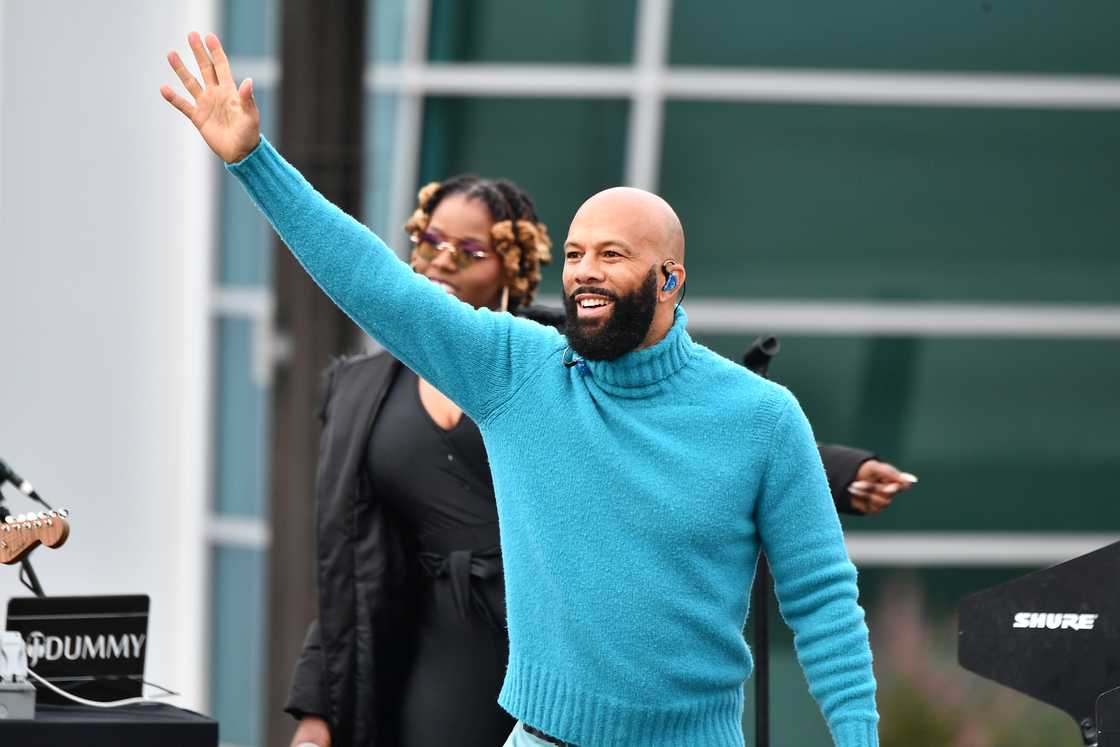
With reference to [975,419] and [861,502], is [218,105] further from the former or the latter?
[975,419]

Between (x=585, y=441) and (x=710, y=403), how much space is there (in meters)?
0.23

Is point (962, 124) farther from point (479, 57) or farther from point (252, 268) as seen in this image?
point (252, 268)

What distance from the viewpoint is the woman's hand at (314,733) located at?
167 inches

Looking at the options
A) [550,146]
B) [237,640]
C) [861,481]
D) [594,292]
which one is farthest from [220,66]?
[237,640]

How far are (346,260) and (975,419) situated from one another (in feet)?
19.5

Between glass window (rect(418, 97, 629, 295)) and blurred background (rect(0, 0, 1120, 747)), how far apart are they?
0.01 m

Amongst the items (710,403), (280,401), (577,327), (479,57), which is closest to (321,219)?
(577,327)

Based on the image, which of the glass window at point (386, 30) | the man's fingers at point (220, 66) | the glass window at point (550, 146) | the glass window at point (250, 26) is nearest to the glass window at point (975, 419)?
the glass window at point (550, 146)

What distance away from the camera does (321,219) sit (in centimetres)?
325

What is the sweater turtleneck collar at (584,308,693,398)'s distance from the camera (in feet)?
10.9

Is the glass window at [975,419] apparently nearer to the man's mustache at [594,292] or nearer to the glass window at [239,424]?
the glass window at [239,424]

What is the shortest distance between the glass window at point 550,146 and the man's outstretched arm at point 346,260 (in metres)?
5.21

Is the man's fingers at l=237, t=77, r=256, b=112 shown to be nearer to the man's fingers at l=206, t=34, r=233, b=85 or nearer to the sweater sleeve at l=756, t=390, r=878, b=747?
the man's fingers at l=206, t=34, r=233, b=85

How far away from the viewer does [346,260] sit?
3.25 metres
